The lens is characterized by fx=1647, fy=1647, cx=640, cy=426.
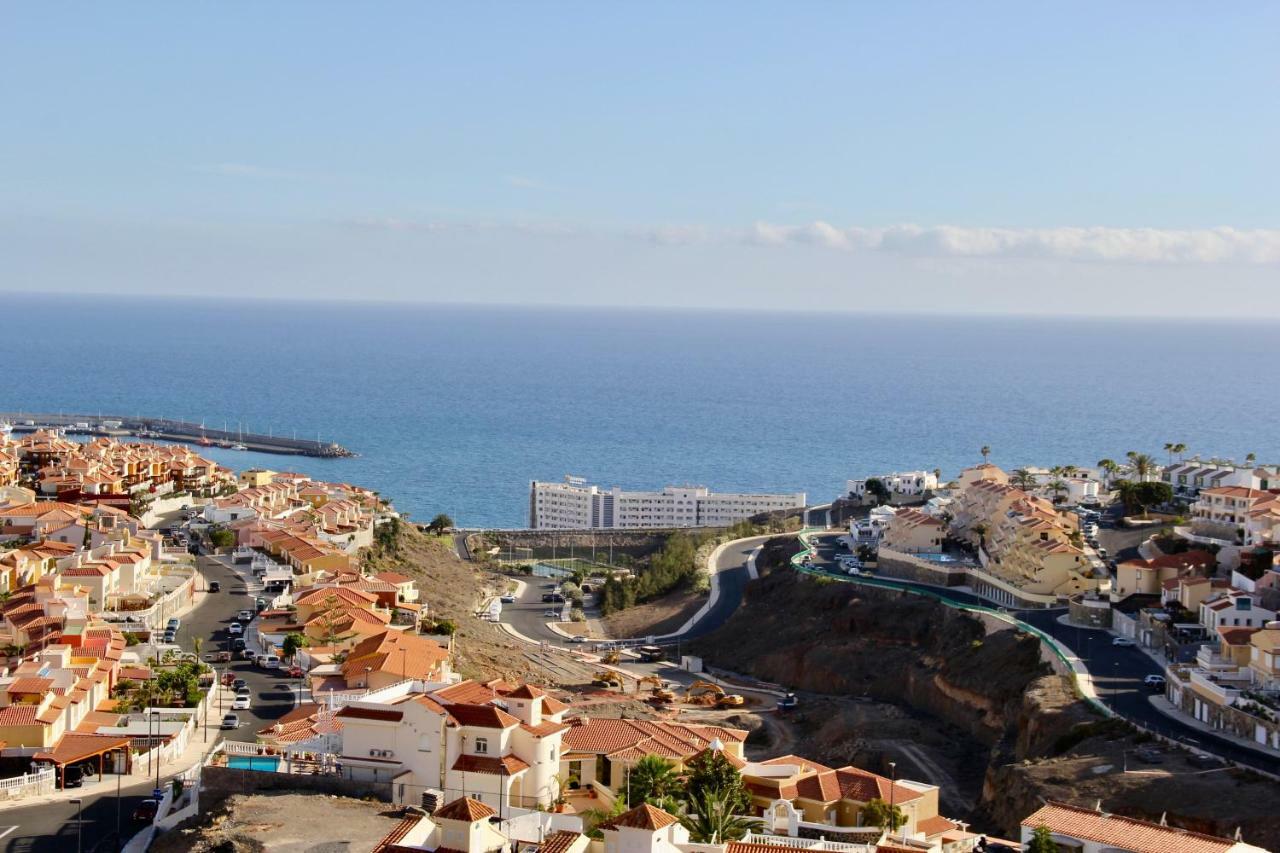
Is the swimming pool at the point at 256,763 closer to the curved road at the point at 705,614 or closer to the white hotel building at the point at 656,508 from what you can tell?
the curved road at the point at 705,614

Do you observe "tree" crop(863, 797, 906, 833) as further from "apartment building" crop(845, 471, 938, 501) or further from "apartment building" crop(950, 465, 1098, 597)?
"apartment building" crop(845, 471, 938, 501)

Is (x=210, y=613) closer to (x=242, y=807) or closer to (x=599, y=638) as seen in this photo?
(x=599, y=638)

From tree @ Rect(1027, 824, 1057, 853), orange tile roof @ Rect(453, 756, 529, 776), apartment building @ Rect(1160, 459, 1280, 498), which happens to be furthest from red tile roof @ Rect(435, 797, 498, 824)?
apartment building @ Rect(1160, 459, 1280, 498)

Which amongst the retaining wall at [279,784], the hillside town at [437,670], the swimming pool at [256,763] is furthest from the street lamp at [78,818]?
the swimming pool at [256,763]

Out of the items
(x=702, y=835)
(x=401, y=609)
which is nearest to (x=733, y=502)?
(x=401, y=609)

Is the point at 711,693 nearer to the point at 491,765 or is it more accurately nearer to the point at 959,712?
the point at 959,712

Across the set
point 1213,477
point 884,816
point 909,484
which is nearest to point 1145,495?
point 1213,477
